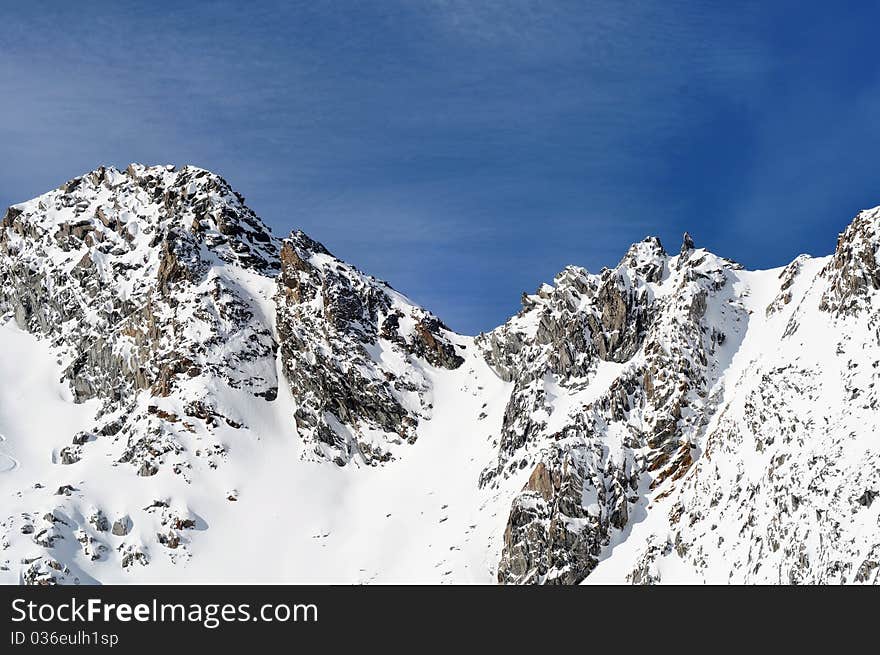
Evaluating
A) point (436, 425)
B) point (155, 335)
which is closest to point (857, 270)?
point (436, 425)

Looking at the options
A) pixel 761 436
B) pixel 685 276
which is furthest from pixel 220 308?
pixel 761 436

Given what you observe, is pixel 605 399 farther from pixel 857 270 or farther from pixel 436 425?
pixel 436 425

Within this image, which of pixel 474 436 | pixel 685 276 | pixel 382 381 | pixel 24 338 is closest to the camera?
pixel 685 276

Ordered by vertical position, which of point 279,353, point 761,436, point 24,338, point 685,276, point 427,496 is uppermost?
point 24,338

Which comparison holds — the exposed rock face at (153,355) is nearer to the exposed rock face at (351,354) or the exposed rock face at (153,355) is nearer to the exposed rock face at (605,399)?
the exposed rock face at (351,354)

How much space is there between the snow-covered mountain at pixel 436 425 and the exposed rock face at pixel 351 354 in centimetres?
45

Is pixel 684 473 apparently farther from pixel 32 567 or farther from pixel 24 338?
pixel 24 338

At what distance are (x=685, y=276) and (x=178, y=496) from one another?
7895cm

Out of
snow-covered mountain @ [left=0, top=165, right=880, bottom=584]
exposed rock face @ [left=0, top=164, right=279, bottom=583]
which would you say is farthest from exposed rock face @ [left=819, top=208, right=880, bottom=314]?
exposed rock face @ [left=0, top=164, right=279, bottom=583]

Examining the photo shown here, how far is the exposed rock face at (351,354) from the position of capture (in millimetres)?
168500

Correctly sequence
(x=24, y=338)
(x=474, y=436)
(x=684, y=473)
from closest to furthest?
(x=684, y=473) → (x=474, y=436) → (x=24, y=338)

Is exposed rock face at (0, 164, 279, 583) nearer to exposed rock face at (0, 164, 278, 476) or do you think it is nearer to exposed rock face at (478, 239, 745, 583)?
exposed rock face at (0, 164, 278, 476)

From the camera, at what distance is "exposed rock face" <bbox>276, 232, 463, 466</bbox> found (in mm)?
168500

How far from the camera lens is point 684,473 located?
125625mm
